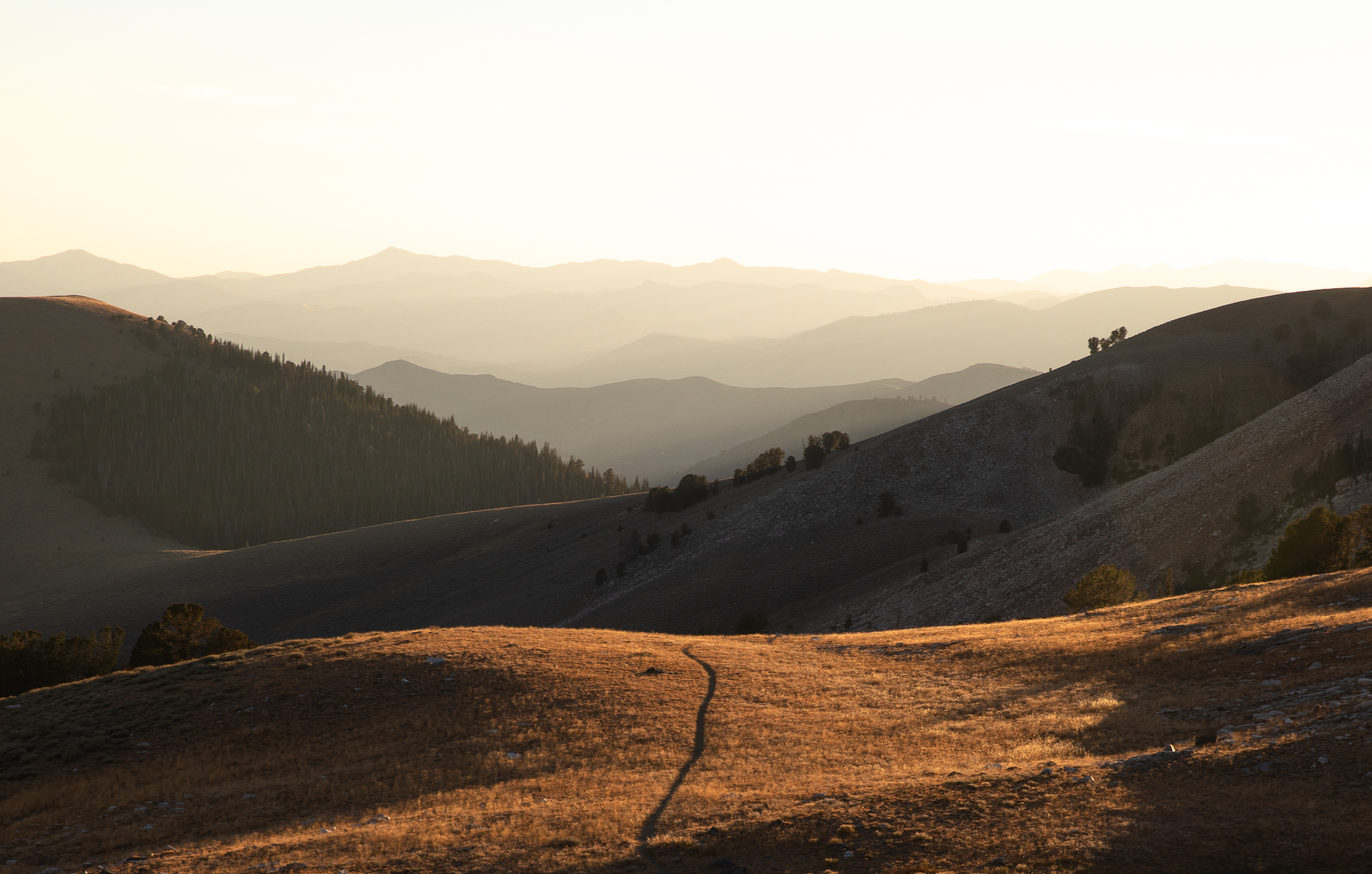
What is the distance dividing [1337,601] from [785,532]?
54.3 meters

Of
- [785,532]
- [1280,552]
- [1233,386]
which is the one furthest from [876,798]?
[1233,386]

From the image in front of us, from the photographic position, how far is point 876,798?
1686 centimetres

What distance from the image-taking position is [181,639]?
44.4 metres

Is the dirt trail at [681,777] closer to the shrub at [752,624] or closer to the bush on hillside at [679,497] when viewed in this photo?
the shrub at [752,624]

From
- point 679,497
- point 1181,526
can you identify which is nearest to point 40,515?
point 679,497

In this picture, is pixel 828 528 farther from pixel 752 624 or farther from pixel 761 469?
pixel 761 469

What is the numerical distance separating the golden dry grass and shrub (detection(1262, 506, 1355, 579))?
609 centimetres

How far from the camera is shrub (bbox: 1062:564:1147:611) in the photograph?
40688 millimetres

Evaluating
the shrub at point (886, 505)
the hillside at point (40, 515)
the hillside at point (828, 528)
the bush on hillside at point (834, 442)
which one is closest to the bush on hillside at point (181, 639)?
the hillside at point (828, 528)

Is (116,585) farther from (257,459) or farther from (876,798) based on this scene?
(876,798)

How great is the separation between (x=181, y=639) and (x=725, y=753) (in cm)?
3397

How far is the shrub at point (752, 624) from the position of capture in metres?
58.0

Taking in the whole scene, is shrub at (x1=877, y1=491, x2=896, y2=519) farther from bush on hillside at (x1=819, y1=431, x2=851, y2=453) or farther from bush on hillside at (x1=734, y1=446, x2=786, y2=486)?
bush on hillside at (x1=734, y1=446, x2=786, y2=486)

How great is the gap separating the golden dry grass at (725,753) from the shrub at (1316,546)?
6087 millimetres
